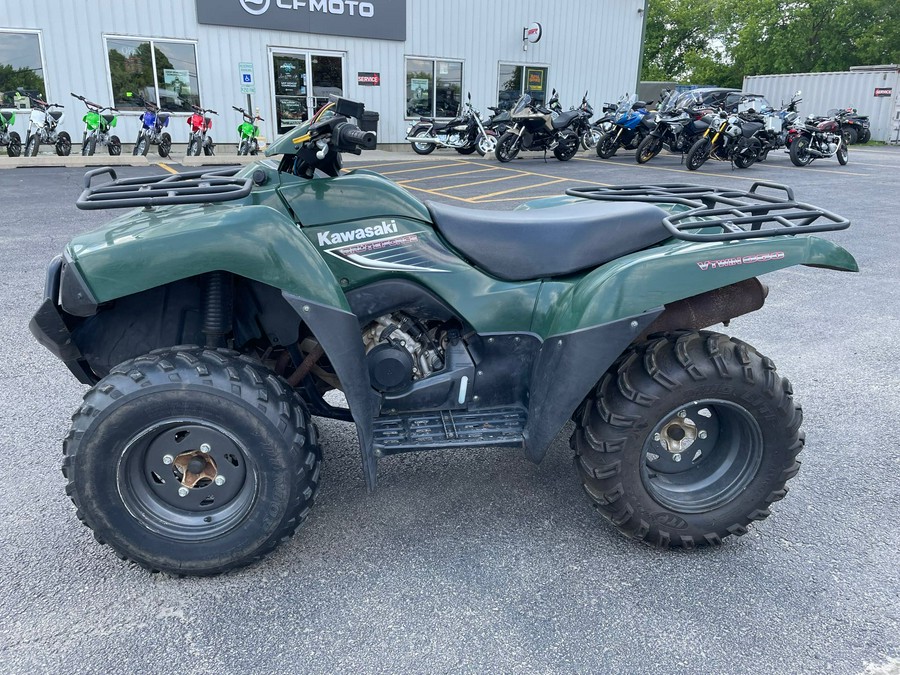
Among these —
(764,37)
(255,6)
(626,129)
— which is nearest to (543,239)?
(626,129)

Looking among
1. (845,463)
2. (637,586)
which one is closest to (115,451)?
(637,586)

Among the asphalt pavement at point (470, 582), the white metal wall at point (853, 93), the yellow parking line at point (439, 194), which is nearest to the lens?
the asphalt pavement at point (470, 582)

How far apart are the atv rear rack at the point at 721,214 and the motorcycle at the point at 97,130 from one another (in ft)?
45.0

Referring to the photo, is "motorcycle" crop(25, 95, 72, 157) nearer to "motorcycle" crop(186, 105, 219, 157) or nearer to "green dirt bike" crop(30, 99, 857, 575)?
"motorcycle" crop(186, 105, 219, 157)

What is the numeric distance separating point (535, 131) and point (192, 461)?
1517 centimetres

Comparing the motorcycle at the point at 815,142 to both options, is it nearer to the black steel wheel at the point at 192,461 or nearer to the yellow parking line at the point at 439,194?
the yellow parking line at the point at 439,194

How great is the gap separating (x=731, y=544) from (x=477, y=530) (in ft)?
3.32

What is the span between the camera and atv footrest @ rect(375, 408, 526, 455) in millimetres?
2682

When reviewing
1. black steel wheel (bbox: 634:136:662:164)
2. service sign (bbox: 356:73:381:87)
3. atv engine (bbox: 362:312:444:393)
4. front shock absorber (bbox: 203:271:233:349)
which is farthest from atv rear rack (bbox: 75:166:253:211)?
service sign (bbox: 356:73:381:87)

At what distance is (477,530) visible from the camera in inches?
113

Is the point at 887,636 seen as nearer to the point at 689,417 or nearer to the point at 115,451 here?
the point at 689,417

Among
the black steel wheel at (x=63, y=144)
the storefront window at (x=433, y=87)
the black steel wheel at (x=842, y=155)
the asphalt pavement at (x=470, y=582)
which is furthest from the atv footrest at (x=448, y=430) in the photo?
the black steel wheel at (x=842, y=155)

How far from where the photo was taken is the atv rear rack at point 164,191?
2.36 meters

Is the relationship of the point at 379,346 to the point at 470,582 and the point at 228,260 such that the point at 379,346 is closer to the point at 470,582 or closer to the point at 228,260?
the point at 228,260
